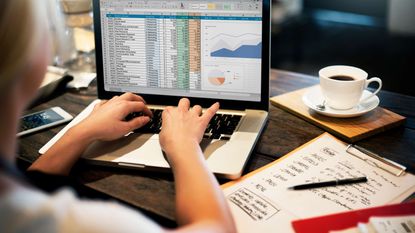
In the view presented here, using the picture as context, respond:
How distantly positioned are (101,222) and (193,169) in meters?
0.30

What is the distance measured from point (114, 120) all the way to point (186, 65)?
233 millimetres

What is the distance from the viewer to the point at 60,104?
1343 mm

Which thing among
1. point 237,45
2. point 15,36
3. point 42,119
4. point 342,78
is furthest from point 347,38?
point 15,36

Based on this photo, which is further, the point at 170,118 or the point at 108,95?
the point at 108,95

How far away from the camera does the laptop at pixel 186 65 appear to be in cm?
104

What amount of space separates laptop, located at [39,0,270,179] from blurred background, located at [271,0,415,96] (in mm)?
1717

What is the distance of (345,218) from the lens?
800mm

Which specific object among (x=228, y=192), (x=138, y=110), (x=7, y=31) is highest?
(x=7, y=31)

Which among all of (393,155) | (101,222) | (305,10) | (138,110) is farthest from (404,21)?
(101,222)

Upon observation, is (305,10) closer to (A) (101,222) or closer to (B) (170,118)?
(B) (170,118)

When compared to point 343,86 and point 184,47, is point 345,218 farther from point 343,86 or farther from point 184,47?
point 184,47

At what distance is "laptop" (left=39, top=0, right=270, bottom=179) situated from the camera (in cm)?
104

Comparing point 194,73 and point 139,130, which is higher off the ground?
point 194,73

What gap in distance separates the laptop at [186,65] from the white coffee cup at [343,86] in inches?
6.2
